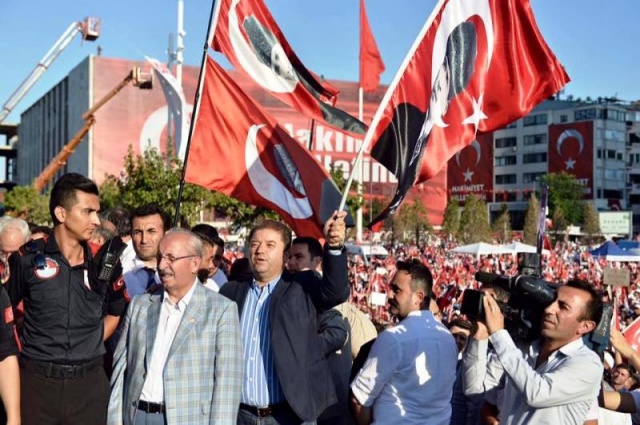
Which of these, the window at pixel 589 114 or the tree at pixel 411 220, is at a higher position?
the window at pixel 589 114

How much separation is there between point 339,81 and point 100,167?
23256mm

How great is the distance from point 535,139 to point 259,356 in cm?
10070

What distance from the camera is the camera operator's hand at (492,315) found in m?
3.79

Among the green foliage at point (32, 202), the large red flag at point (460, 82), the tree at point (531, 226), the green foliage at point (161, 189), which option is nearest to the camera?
the large red flag at point (460, 82)

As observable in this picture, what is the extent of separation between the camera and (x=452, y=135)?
19.1ft

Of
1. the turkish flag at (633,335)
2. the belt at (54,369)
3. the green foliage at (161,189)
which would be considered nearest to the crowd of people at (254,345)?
the belt at (54,369)

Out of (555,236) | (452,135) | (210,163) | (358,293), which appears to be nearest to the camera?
(452,135)

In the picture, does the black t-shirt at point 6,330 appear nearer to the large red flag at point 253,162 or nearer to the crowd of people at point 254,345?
the crowd of people at point 254,345

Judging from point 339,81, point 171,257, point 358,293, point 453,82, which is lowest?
point 358,293

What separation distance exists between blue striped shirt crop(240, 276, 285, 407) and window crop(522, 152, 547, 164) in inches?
3886

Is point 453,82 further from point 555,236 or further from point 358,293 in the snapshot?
point 555,236

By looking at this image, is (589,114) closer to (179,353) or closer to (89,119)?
(89,119)

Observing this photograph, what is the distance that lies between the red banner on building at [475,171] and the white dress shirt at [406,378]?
101 m

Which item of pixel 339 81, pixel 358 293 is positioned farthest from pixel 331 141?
pixel 358 293
